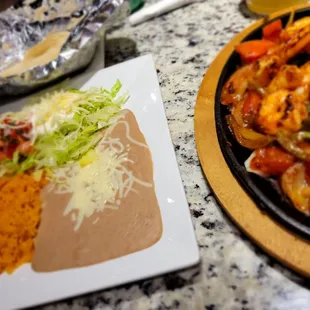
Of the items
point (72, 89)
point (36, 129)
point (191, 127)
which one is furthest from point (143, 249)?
point (72, 89)

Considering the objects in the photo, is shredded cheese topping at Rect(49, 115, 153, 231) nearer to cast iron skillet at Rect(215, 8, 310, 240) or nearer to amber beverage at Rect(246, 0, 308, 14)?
cast iron skillet at Rect(215, 8, 310, 240)

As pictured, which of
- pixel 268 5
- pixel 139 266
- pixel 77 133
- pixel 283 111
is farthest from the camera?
pixel 268 5

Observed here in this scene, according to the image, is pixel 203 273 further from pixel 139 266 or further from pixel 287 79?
pixel 287 79

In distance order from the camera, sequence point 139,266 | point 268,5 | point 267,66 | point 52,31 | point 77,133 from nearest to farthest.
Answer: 1. point 139,266
2. point 267,66
3. point 77,133
4. point 268,5
5. point 52,31

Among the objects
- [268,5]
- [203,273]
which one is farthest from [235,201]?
[268,5]

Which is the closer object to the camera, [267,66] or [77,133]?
[267,66]

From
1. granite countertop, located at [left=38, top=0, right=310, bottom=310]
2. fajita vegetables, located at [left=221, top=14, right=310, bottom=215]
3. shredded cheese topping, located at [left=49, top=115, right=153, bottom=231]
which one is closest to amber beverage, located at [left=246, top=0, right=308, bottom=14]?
fajita vegetables, located at [left=221, top=14, right=310, bottom=215]

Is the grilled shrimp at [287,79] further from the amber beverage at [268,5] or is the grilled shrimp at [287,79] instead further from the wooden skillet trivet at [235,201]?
the amber beverage at [268,5]

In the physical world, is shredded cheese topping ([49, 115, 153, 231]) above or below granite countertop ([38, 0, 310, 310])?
above
